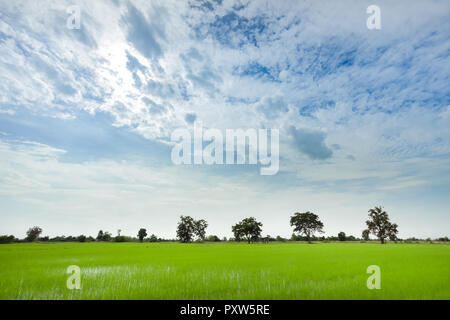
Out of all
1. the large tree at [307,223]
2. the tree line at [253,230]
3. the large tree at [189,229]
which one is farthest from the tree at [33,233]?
the large tree at [307,223]

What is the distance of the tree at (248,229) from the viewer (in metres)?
88.6

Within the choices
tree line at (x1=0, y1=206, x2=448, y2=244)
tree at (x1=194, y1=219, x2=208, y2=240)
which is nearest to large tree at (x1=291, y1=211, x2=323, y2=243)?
tree line at (x1=0, y1=206, x2=448, y2=244)

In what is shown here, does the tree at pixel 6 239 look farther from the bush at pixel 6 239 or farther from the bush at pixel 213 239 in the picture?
the bush at pixel 213 239

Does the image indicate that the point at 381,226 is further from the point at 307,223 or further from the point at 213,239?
the point at 213,239

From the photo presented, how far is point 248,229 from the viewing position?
290ft

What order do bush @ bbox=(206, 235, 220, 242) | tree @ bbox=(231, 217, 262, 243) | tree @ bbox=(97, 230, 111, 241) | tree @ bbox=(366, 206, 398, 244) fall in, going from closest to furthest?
tree @ bbox=(366, 206, 398, 244)
tree @ bbox=(231, 217, 262, 243)
tree @ bbox=(97, 230, 111, 241)
bush @ bbox=(206, 235, 220, 242)

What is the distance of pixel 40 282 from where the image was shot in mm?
7641

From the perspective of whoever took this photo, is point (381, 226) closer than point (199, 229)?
Yes

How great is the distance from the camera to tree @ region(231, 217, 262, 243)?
8856 cm

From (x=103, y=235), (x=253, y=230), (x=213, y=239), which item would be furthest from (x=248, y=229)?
(x=103, y=235)

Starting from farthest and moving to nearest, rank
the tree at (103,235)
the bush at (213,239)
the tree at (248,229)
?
the bush at (213,239) → the tree at (103,235) → the tree at (248,229)

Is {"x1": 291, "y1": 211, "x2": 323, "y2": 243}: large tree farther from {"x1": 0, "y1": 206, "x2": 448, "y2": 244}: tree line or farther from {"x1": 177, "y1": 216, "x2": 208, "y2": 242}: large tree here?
{"x1": 177, "y1": 216, "x2": 208, "y2": 242}: large tree
